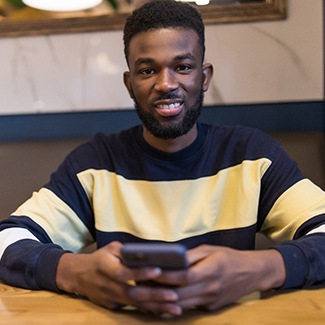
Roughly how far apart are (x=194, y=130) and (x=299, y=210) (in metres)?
0.30

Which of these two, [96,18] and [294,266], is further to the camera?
[96,18]

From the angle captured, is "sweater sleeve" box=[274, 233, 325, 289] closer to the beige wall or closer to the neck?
the neck

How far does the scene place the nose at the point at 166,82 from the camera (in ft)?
3.32

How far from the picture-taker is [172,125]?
106 cm

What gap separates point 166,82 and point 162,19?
0.44ft

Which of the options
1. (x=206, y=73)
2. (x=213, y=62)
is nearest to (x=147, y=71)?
(x=206, y=73)

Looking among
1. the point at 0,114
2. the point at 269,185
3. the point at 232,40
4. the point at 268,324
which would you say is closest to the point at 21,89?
the point at 0,114

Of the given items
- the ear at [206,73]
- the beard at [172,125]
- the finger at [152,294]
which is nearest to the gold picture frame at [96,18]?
the ear at [206,73]

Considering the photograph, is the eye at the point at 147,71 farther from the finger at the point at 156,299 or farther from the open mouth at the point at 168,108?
the finger at the point at 156,299

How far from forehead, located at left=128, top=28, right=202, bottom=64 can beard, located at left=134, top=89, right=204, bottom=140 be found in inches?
4.4

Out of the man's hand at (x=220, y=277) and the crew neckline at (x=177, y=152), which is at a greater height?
the crew neckline at (x=177, y=152)

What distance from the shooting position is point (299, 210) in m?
0.99

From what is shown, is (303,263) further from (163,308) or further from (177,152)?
(177,152)

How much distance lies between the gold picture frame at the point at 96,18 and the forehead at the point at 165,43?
23.9 inches
